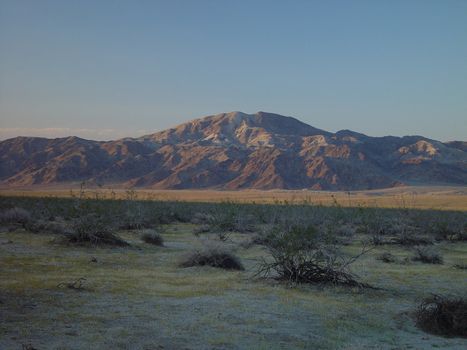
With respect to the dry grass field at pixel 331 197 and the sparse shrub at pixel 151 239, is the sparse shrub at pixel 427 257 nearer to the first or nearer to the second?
the sparse shrub at pixel 151 239

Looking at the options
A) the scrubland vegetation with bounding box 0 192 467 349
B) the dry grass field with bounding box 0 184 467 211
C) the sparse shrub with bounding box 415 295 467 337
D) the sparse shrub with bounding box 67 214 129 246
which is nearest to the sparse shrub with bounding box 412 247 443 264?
the scrubland vegetation with bounding box 0 192 467 349

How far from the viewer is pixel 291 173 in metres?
130

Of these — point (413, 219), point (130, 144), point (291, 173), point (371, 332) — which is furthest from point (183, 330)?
point (130, 144)

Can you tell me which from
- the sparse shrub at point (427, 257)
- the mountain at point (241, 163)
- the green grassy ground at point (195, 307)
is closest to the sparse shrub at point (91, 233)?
the green grassy ground at point (195, 307)

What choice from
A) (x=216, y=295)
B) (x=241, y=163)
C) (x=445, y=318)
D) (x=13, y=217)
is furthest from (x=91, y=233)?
(x=241, y=163)

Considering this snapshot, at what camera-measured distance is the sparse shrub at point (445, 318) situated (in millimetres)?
10234

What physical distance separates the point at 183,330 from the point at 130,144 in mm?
145186

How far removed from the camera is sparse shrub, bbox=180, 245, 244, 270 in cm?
1692

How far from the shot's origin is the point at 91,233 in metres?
21.1

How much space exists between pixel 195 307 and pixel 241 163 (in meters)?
127

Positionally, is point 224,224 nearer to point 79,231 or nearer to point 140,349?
point 79,231

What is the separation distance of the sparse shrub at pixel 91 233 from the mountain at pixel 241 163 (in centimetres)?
10252

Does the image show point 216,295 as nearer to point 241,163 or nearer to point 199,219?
point 199,219

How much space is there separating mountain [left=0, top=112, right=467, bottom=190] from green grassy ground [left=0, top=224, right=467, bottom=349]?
108 metres
